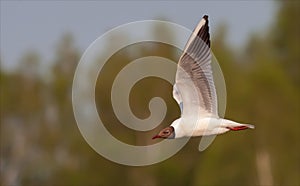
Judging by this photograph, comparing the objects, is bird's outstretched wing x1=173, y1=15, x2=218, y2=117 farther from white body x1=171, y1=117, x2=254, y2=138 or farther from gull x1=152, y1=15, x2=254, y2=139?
white body x1=171, y1=117, x2=254, y2=138

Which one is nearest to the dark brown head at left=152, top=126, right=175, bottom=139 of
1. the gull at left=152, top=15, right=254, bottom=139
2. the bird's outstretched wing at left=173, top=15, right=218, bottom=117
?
the gull at left=152, top=15, right=254, bottom=139

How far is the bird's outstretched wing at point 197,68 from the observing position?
9.00m

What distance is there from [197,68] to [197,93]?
0.24 metres

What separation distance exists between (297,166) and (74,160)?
747 centimetres

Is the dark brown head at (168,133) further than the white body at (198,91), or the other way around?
the dark brown head at (168,133)

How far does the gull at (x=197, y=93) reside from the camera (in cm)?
901

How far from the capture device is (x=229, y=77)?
2383 cm

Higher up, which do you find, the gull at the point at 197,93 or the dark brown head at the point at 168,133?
the gull at the point at 197,93

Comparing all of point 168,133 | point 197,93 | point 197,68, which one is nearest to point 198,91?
point 197,93

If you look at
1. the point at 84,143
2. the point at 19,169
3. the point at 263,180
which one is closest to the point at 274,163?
the point at 263,180

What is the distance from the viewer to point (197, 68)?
356 inches

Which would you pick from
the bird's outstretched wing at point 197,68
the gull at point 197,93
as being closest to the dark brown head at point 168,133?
the gull at point 197,93

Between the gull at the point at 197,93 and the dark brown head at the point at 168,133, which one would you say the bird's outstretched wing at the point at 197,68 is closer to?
the gull at the point at 197,93

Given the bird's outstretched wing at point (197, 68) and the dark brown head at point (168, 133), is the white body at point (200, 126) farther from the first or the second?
the bird's outstretched wing at point (197, 68)
